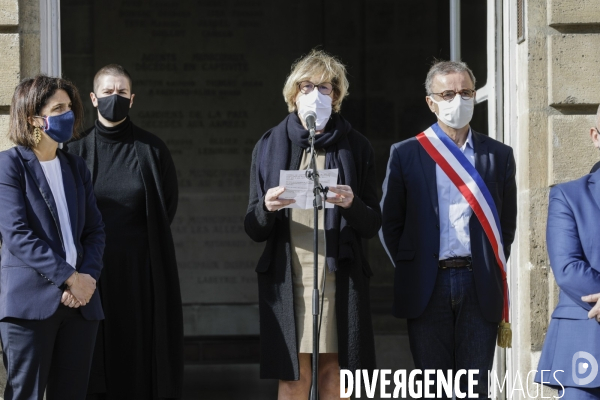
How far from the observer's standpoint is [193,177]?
32.3 ft

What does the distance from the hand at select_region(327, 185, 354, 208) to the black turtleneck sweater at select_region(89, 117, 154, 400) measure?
1.14 meters

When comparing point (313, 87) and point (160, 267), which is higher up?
point (313, 87)

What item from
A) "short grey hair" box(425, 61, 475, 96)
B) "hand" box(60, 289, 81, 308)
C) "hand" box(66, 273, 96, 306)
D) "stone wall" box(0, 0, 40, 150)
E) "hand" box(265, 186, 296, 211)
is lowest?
"hand" box(60, 289, 81, 308)

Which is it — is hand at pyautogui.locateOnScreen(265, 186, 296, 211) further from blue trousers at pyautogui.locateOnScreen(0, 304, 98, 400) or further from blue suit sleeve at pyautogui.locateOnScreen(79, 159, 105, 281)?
blue trousers at pyautogui.locateOnScreen(0, 304, 98, 400)

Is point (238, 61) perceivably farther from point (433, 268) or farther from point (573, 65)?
point (433, 268)

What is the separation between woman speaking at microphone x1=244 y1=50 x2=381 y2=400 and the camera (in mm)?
4457

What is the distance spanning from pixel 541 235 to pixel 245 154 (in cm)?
489

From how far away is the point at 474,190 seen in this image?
448 centimetres

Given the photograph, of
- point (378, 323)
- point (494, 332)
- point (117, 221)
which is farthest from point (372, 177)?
point (378, 323)

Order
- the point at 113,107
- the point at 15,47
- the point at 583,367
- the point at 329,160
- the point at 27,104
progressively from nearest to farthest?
1. the point at 583,367
2. the point at 27,104
3. the point at 329,160
4. the point at 113,107
5. the point at 15,47

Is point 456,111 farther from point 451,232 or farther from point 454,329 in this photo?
point 454,329

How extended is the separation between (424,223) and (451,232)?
13 centimetres

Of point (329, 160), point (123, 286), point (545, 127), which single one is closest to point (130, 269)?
point (123, 286)

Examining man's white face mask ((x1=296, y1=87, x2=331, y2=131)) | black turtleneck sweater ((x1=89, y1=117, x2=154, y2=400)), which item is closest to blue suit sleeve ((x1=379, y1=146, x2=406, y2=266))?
man's white face mask ((x1=296, y1=87, x2=331, y2=131))
